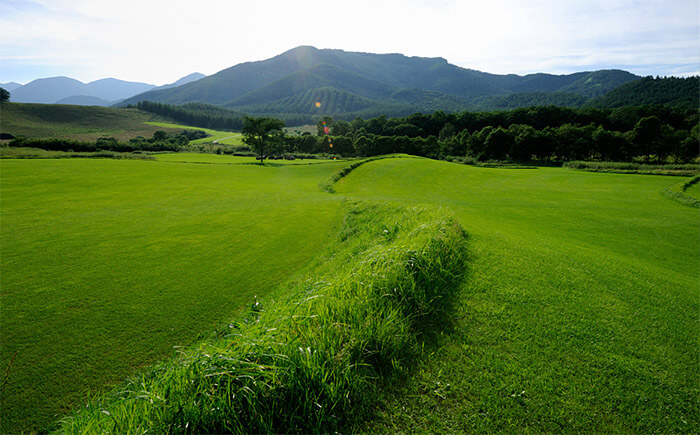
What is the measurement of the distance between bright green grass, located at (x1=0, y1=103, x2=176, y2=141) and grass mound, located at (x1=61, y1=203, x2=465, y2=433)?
12485cm

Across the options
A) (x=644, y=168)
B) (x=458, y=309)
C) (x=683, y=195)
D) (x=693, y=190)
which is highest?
(x=644, y=168)

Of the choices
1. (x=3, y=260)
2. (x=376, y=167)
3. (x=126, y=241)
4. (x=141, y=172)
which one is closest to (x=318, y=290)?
(x=126, y=241)

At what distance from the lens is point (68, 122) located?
115875mm

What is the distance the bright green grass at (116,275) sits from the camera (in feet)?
15.3

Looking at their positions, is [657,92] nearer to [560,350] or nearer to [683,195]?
[683,195]

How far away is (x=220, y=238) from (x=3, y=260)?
19.3 ft

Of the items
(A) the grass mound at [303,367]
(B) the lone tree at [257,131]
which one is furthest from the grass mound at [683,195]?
(B) the lone tree at [257,131]

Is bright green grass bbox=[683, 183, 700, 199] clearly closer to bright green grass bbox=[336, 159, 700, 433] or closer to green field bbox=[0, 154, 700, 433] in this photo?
green field bbox=[0, 154, 700, 433]

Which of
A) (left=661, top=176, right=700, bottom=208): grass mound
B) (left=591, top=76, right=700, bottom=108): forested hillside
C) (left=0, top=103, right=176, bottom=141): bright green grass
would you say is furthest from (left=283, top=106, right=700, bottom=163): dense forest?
(left=0, top=103, right=176, bottom=141): bright green grass

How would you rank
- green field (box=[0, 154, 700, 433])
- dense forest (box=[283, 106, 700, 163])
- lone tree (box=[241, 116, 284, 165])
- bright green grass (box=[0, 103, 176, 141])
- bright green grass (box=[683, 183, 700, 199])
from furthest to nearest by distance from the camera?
bright green grass (box=[0, 103, 176, 141]) → lone tree (box=[241, 116, 284, 165]) → dense forest (box=[283, 106, 700, 163]) → bright green grass (box=[683, 183, 700, 199]) → green field (box=[0, 154, 700, 433])

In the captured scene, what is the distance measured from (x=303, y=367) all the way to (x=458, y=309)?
2.92 metres

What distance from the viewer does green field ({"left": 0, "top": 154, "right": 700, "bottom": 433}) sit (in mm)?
3080

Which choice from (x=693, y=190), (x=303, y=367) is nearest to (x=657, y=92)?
(x=693, y=190)

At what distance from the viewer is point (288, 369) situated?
9.42 ft
